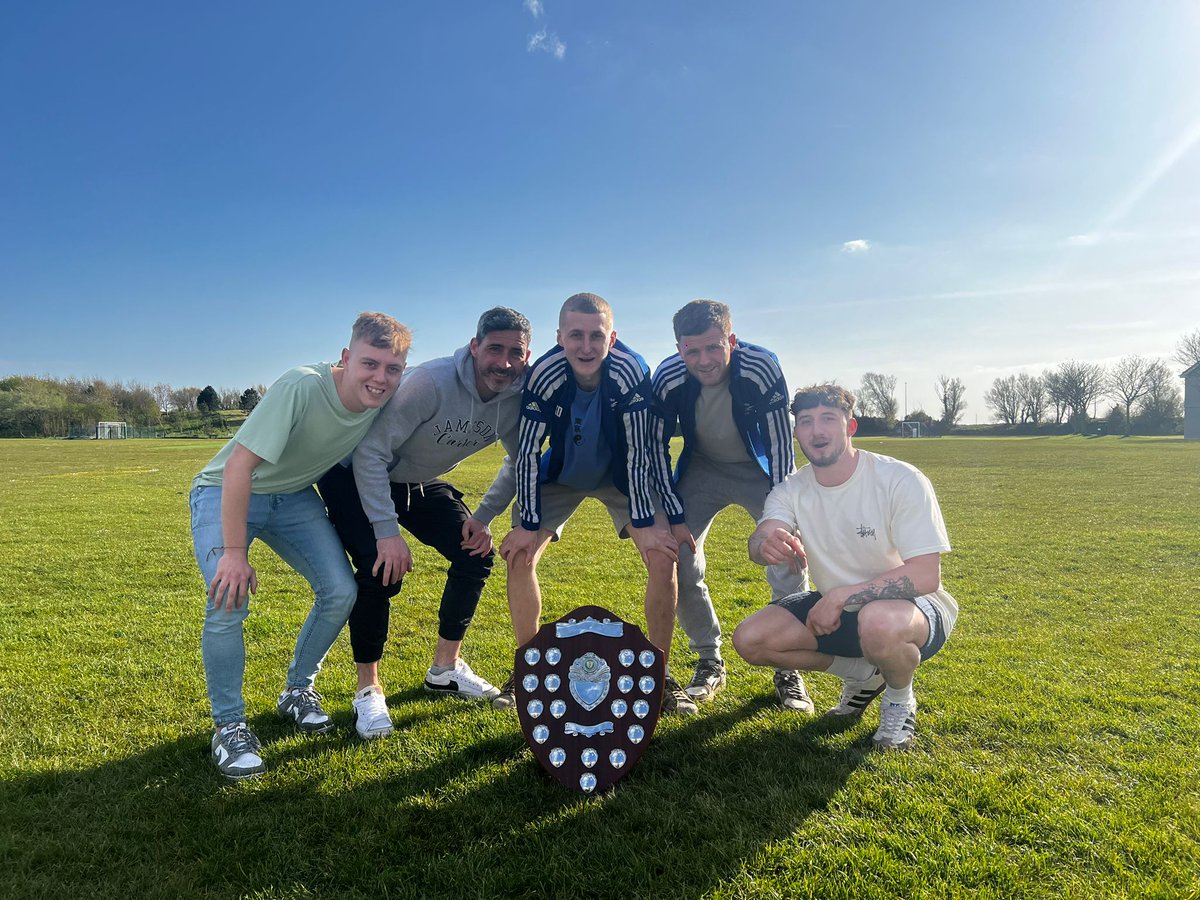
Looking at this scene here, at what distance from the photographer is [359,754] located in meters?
3.59

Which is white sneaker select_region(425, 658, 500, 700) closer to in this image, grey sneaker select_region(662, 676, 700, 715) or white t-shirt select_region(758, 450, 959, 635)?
grey sneaker select_region(662, 676, 700, 715)

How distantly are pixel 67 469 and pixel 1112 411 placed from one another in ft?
321

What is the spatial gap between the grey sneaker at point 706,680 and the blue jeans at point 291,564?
2.13 metres

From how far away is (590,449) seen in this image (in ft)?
13.6

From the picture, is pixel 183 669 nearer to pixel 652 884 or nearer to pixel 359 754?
pixel 359 754

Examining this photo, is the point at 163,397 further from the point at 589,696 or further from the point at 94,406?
the point at 589,696

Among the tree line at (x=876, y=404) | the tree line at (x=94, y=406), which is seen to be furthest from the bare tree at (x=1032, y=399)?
the tree line at (x=94, y=406)

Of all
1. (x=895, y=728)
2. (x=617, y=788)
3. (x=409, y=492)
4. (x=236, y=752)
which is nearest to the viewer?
(x=617, y=788)

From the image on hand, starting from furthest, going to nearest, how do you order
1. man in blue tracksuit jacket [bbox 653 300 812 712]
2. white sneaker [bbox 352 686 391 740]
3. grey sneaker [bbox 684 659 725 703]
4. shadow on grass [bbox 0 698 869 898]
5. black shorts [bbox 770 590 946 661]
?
grey sneaker [bbox 684 659 725 703]
man in blue tracksuit jacket [bbox 653 300 812 712]
white sneaker [bbox 352 686 391 740]
black shorts [bbox 770 590 946 661]
shadow on grass [bbox 0 698 869 898]

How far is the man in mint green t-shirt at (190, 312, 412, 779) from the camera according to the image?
336cm

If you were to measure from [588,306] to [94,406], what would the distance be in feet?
360

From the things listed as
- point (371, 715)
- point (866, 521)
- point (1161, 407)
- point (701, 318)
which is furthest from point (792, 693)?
point (1161, 407)

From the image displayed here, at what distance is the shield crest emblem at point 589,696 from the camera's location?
3.25m

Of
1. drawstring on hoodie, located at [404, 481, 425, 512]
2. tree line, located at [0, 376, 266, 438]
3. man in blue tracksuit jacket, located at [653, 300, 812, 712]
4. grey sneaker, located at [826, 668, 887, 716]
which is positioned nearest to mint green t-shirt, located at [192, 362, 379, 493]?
drawstring on hoodie, located at [404, 481, 425, 512]
